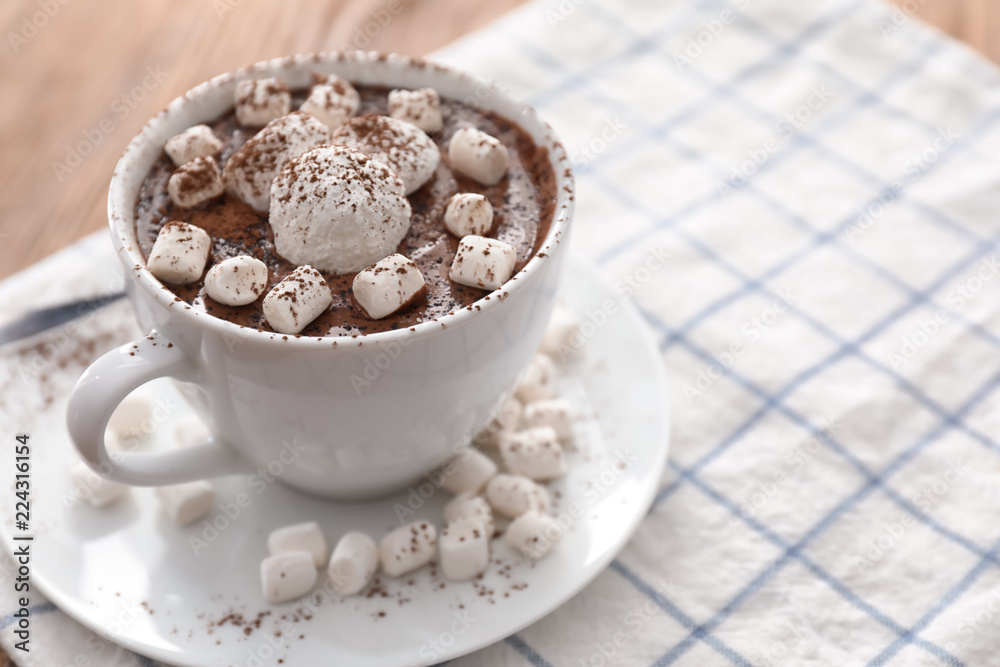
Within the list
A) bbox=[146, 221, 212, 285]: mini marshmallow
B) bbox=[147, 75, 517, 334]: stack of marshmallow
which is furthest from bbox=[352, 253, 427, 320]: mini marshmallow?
bbox=[146, 221, 212, 285]: mini marshmallow

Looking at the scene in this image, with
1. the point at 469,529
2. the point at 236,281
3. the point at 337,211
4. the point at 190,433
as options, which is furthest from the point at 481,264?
the point at 190,433

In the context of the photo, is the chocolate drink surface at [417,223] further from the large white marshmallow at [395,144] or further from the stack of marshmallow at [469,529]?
the stack of marshmallow at [469,529]

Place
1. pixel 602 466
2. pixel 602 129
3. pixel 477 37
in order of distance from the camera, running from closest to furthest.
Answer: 1. pixel 602 466
2. pixel 602 129
3. pixel 477 37

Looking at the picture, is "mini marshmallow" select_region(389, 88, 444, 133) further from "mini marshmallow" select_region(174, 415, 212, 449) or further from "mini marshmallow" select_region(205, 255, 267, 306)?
"mini marshmallow" select_region(174, 415, 212, 449)

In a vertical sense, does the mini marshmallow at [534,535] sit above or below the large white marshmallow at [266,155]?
below

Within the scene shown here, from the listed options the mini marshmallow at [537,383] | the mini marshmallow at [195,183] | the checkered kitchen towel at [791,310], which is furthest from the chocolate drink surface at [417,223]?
the checkered kitchen towel at [791,310]

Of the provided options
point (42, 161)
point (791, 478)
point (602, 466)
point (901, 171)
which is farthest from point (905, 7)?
point (42, 161)

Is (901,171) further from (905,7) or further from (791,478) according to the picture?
(791,478)
